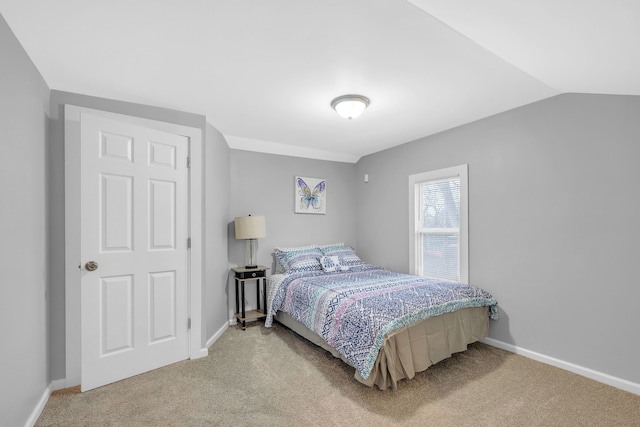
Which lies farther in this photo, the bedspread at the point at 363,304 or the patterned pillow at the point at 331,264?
the patterned pillow at the point at 331,264

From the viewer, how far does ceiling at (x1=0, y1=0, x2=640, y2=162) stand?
4.86 feet

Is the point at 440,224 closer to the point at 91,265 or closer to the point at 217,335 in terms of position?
the point at 217,335

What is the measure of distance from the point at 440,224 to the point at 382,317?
181 centimetres

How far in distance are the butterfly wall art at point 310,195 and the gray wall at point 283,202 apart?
74 millimetres

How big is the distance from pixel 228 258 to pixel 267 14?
2924 mm

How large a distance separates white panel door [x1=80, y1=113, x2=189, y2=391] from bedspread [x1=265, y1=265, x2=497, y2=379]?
1.11 meters

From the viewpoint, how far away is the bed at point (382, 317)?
2.26 m

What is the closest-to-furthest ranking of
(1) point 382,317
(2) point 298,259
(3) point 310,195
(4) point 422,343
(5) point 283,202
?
(1) point 382,317, (4) point 422,343, (2) point 298,259, (5) point 283,202, (3) point 310,195

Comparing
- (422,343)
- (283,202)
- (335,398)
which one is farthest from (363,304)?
(283,202)

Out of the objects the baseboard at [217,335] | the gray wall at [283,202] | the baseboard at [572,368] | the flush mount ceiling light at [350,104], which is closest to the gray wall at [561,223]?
the baseboard at [572,368]

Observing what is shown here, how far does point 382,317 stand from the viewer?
2303mm

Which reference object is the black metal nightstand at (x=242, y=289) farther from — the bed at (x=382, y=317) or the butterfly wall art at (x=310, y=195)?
the butterfly wall art at (x=310, y=195)

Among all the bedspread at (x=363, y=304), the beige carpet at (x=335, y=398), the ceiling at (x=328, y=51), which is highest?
the ceiling at (x=328, y=51)

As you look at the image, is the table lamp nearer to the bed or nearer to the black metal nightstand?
the black metal nightstand
